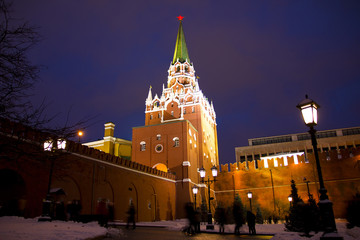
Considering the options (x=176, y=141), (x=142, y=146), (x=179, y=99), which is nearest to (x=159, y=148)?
(x=176, y=141)

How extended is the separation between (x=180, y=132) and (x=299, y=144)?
102ft

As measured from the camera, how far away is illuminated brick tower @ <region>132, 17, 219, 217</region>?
32594 mm

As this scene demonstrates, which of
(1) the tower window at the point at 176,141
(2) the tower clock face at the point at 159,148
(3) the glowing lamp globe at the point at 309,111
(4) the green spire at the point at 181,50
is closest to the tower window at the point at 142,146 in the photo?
(2) the tower clock face at the point at 159,148

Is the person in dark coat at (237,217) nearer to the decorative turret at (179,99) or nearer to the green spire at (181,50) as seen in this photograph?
the decorative turret at (179,99)

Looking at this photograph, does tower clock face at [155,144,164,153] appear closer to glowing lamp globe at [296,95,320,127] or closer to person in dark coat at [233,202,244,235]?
person in dark coat at [233,202,244,235]

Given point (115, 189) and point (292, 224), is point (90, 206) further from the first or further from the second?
point (292, 224)

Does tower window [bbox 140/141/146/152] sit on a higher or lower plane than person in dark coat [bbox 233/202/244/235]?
higher

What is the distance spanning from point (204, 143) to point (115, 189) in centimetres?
2072

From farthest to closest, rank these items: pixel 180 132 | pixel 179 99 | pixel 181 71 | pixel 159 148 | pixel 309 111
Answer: pixel 181 71
pixel 179 99
pixel 159 148
pixel 180 132
pixel 309 111

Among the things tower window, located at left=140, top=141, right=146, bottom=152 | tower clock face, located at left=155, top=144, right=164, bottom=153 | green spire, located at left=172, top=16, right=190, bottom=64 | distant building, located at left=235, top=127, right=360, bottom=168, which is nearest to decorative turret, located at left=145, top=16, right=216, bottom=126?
green spire, located at left=172, top=16, right=190, bottom=64

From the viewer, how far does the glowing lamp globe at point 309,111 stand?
6844 millimetres

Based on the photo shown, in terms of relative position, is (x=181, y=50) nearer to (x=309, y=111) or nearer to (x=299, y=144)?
(x=299, y=144)

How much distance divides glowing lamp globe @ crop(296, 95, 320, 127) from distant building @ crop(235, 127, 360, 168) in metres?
43.5

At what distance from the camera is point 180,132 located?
33.6m
